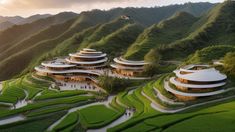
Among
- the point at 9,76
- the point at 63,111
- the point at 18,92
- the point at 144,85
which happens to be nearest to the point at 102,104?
the point at 63,111

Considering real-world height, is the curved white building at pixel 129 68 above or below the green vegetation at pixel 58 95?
above

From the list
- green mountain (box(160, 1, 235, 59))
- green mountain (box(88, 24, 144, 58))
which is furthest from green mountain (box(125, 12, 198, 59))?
green mountain (box(88, 24, 144, 58))

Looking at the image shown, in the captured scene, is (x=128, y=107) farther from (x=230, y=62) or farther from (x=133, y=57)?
(x=133, y=57)

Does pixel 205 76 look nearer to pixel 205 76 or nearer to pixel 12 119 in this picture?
pixel 205 76

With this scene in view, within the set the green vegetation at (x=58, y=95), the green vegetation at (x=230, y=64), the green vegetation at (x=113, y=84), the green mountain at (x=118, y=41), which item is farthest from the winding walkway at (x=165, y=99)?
the green mountain at (x=118, y=41)

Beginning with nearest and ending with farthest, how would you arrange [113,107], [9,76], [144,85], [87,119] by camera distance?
[87,119] < [113,107] < [144,85] < [9,76]

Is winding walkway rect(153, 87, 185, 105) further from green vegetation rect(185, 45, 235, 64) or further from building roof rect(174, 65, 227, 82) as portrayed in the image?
green vegetation rect(185, 45, 235, 64)

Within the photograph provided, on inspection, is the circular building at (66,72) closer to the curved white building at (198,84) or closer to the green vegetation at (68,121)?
the curved white building at (198,84)
